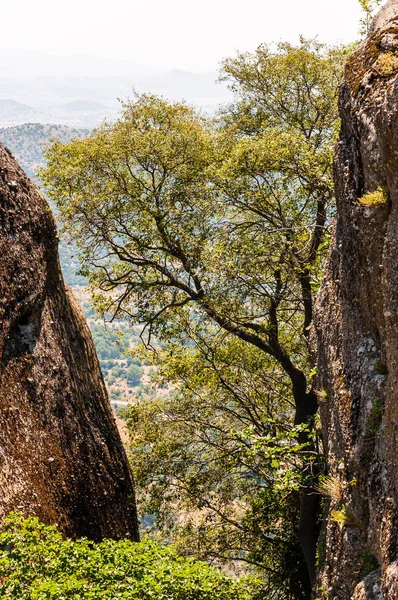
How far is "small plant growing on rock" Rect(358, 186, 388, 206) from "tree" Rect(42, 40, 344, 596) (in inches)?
244

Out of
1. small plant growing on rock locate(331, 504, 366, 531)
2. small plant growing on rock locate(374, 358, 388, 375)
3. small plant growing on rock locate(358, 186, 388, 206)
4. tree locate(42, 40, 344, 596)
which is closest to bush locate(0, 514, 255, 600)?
small plant growing on rock locate(331, 504, 366, 531)

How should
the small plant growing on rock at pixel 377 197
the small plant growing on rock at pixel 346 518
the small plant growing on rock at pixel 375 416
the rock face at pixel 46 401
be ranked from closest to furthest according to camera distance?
1. the small plant growing on rock at pixel 377 197
2. the small plant growing on rock at pixel 375 416
3. the small plant growing on rock at pixel 346 518
4. the rock face at pixel 46 401

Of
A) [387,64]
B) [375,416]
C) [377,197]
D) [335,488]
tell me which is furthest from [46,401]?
[387,64]

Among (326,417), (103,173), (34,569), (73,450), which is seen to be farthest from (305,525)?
(103,173)

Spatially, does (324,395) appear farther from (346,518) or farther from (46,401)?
(46,401)

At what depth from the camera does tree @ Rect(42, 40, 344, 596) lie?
A: 15.0 metres

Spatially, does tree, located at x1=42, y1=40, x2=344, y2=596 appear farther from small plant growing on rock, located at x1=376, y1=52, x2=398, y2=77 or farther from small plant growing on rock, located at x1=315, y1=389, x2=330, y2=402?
small plant growing on rock, located at x1=376, y1=52, x2=398, y2=77

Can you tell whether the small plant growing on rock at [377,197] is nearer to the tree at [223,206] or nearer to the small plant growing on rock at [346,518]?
the small plant growing on rock at [346,518]

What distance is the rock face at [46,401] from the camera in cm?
1184

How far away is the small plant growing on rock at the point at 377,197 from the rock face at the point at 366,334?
12mm

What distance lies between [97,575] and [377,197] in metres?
6.40

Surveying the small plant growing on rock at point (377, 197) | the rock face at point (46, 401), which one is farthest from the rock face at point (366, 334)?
the rock face at point (46, 401)

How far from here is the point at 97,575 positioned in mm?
8242

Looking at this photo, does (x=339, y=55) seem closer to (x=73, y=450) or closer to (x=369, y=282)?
(x=369, y=282)
